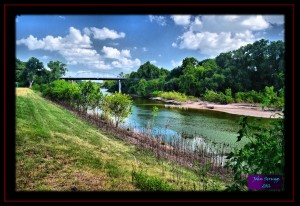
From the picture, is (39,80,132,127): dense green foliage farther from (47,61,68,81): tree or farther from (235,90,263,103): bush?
(235,90,263,103): bush

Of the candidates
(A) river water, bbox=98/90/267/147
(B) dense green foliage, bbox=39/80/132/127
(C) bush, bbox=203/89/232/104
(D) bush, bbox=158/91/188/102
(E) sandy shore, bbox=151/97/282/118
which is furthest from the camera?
(C) bush, bbox=203/89/232/104

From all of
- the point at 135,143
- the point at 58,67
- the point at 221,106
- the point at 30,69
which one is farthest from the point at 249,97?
the point at 30,69

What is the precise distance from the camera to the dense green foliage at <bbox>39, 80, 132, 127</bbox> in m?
12.1

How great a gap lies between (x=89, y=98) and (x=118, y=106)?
3147 mm

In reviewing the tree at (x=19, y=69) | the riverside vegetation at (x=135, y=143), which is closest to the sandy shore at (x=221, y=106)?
the riverside vegetation at (x=135, y=143)

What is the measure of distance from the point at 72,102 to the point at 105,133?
23.2 feet

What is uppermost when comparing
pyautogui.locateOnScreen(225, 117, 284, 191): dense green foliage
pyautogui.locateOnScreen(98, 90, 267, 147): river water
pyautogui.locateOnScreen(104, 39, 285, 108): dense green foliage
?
pyautogui.locateOnScreen(104, 39, 285, 108): dense green foliage

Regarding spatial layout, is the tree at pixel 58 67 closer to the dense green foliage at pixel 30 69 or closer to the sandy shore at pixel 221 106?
the dense green foliage at pixel 30 69

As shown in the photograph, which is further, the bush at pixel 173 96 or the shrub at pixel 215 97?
the shrub at pixel 215 97

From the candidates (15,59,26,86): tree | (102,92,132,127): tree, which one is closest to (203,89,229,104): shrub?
(102,92,132,127): tree

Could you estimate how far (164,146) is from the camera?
888 centimetres

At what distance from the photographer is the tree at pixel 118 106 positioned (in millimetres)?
11909
